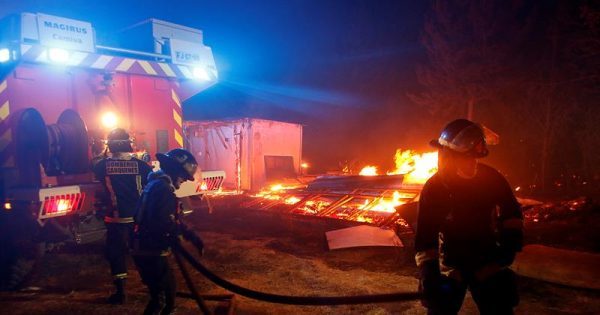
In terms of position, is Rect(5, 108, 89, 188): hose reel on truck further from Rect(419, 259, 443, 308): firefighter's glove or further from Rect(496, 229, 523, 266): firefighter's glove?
Rect(496, 229, 523, 266): firefighter's glove

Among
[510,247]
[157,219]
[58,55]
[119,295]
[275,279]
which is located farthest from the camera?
[275,279]

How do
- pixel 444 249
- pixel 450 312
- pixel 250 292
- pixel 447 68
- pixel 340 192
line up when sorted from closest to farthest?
pixel 450 312 → pixel 444 249 → pixel 250 292 → pixel 340 192 → pixel 447 68

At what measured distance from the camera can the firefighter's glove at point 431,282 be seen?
2.62m

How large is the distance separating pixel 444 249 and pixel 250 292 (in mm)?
1852

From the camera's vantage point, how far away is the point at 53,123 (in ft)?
17.6

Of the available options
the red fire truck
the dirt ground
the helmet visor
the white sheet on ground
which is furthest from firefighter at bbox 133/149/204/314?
the white sheet on ground

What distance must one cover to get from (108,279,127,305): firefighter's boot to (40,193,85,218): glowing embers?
1.17 metres

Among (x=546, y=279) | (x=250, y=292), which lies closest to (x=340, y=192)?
(x=546, y=279)

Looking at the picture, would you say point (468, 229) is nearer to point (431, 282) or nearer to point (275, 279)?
point (431, 282)

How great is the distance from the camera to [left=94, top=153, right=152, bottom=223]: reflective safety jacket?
4715mm

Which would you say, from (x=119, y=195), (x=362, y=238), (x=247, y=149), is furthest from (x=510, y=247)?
(x=247, y=149)

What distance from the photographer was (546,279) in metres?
5.14

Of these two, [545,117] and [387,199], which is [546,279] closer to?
[387,199]

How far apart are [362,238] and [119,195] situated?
4.33 metres
